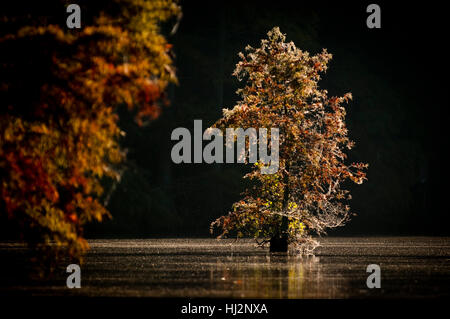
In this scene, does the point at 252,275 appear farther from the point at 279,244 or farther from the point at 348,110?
the point at 348,110

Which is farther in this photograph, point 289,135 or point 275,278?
point 289,135

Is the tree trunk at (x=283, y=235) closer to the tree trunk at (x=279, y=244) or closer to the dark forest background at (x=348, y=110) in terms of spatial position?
the tree trunk at (x=279, y=244)

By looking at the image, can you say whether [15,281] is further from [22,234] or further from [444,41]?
[444,41]

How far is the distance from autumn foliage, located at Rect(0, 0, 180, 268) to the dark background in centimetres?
3443

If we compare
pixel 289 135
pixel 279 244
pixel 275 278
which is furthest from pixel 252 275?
pixel 279 244

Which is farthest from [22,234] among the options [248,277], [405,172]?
[405,172]

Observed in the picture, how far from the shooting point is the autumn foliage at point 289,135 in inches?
1268

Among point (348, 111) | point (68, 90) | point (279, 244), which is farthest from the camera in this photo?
point (348, 111)

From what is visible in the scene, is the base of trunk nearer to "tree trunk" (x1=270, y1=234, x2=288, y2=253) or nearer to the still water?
"tree trunk" (x1=270, y1=234, x2=288, y2=253)

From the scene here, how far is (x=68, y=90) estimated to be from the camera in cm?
1709

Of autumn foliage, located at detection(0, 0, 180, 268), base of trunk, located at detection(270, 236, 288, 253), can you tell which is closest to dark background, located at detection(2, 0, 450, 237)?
base of trunk, located at detection(270, 236, 288, 253)

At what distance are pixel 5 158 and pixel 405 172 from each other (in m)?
56.2

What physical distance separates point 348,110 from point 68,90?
178 feet

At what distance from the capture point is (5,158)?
17.2 meters
